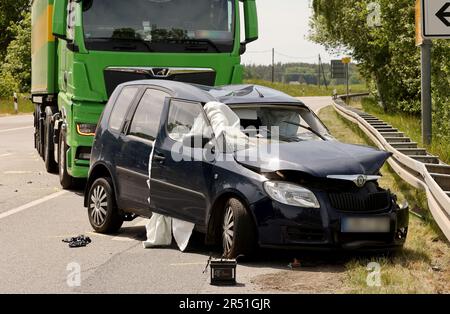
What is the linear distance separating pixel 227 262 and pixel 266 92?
111 inches

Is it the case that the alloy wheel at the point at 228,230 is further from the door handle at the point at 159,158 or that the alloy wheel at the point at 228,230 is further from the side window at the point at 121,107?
the side window at the point at 121,107

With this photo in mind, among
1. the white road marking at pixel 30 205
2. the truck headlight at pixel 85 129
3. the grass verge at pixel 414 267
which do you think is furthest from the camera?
the truck headlight at pixel 85 129

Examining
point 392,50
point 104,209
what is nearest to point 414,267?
point 104,209

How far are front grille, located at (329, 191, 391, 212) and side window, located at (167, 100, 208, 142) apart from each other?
159cm

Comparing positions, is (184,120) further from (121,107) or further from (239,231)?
(239,231)

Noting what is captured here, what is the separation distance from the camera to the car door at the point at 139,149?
9844mm

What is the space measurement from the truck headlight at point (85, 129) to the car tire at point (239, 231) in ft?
18.3

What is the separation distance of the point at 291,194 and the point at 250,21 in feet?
21.8

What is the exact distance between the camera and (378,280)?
7.71 metres

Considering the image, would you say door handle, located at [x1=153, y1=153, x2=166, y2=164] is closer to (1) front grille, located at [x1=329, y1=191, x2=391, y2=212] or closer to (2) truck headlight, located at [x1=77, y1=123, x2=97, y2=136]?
(1) front grille, located at [x1=329, y1=191, x2=391, y2=212]

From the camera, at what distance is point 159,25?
46.7 feet

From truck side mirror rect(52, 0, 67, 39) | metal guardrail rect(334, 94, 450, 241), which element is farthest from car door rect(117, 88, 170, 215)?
truck side mirror rect(52, 0, 67, 39)

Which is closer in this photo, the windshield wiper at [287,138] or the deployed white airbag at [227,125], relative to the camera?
the deployed white airbag at [227,125]

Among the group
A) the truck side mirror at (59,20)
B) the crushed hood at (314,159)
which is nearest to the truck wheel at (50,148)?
the truck side mirror at (59,20)
